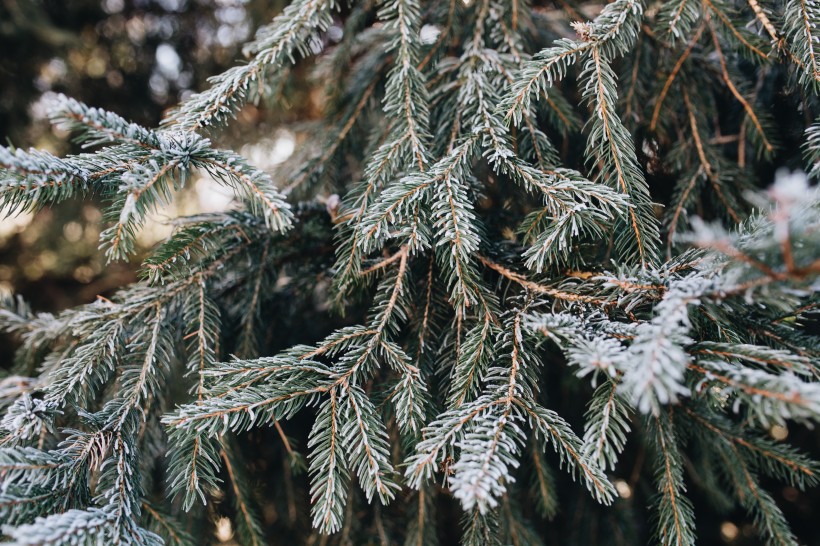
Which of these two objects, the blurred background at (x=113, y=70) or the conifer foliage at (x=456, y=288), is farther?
the blurred background at (x=113, y=70)

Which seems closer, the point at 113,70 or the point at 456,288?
the point at 456,288

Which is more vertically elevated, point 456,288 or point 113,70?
point 113,70

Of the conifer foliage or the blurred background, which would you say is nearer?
the conifer foliage

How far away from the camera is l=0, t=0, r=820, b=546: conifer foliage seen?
0.67m

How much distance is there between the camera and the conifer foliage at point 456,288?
0.67 m

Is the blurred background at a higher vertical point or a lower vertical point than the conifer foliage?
higher

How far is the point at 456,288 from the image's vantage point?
0.84m

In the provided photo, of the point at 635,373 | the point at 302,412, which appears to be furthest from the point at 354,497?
the point at 635,373

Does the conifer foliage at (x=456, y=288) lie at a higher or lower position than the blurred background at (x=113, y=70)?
lower

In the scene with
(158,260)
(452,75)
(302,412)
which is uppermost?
(452,75)

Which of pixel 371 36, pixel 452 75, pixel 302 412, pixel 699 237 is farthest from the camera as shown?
pixel 371 36

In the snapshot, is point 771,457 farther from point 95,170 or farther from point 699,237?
point 95,170

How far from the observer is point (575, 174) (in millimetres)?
859

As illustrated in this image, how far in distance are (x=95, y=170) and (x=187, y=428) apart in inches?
17.4
